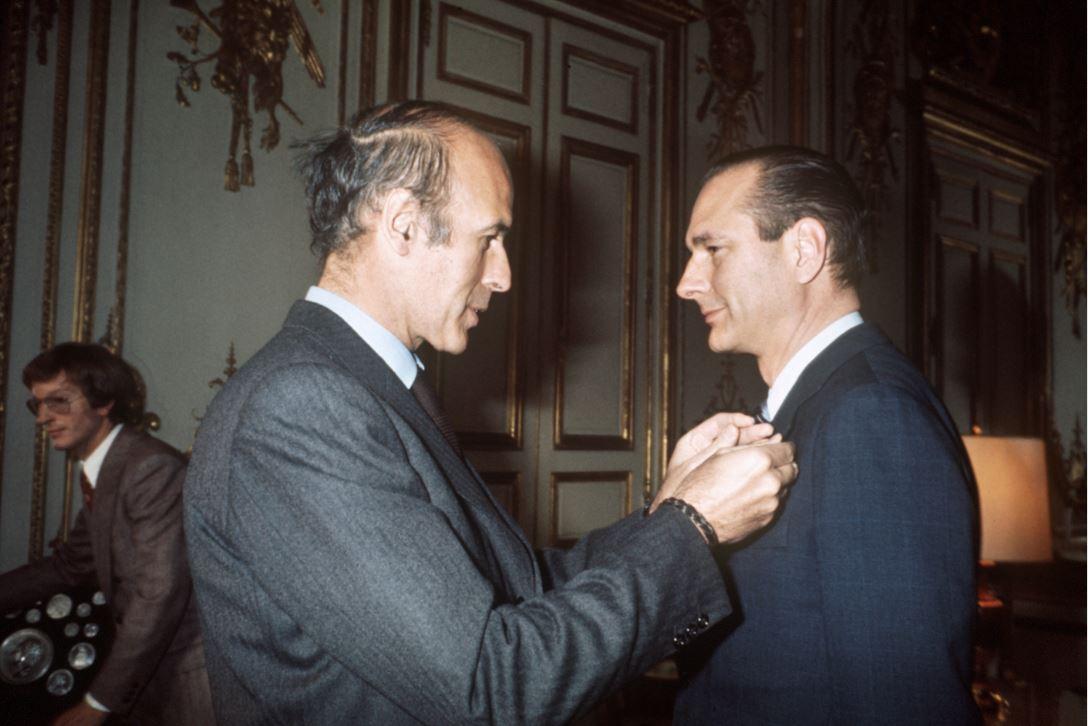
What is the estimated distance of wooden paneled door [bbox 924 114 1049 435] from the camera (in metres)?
5.02

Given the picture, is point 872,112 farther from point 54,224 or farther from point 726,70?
point 54,224

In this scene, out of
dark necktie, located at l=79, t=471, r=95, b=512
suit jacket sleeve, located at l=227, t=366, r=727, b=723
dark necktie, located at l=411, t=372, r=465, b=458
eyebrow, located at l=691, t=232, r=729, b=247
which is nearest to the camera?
suit jacket sleeve, located at l=227, t=366, r=727, b=723

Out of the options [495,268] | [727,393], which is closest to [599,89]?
[727,393]

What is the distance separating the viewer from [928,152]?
499 centimetres

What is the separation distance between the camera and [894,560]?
1.16 meters

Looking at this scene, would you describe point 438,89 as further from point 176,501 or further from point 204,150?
point 176,501

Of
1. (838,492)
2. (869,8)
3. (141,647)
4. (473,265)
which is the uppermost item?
(869,8)

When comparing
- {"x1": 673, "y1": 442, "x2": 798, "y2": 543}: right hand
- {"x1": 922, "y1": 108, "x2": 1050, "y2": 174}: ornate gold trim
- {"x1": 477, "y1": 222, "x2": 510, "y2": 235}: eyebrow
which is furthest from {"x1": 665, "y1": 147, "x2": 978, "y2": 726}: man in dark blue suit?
{"x1": 922, "y1": 108, "x2": 1050, "y2": 174}: ornate gold trim

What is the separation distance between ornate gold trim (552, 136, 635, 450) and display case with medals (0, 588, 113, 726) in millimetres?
1826

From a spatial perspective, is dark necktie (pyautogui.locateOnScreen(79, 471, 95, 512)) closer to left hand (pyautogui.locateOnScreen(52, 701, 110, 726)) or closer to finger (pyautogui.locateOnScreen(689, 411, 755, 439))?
left hand (pyautogui.locateOnScreen(52, 701, 110, 726))

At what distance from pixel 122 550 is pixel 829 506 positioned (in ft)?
6.53

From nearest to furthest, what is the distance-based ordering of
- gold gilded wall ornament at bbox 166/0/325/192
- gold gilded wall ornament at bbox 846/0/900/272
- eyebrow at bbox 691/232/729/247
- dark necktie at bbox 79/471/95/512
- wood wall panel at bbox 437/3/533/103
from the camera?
1. eyebrow at bbox 691/232/729/247
2. dark necktie at bbox 79/471/95/512
3. gold gilded wall ornament at bbox 166/0/325/192
4. wood wall panel at bbox 437/3/533/103
5. gold gilded wall ornament at bbox 846/0/900/272

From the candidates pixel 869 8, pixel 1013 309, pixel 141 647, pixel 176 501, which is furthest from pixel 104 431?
pixel 1013 309

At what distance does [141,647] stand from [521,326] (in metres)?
1.82
